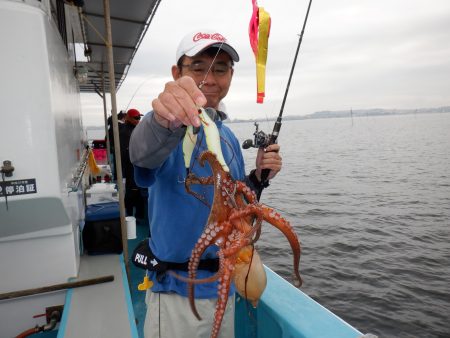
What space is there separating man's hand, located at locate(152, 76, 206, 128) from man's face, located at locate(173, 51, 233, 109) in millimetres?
842

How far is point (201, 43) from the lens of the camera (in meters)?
2.29

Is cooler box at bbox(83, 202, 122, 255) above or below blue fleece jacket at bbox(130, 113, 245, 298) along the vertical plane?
below

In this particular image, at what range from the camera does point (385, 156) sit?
3856cm

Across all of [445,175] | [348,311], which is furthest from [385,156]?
[348,311]

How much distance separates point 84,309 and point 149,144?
8.99 feet

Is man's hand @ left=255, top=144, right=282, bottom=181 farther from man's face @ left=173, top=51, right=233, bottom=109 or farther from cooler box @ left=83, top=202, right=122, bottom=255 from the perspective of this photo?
cooler box @ left=83, top=202, right=122, bottom=255

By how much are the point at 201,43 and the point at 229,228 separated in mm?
1346

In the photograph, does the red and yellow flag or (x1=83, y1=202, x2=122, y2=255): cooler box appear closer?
the red and yellow flag

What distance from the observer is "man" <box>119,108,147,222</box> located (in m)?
8.41

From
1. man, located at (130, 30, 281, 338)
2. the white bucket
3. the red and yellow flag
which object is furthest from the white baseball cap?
the white bucket

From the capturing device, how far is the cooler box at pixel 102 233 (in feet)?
17.4

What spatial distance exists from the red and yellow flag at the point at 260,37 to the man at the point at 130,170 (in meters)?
6.82

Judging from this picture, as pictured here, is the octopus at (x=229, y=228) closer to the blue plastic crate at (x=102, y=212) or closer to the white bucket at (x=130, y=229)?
the white bucket at (x=130, y=229)

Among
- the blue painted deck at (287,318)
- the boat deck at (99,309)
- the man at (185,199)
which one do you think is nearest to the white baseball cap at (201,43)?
the man at (185,199)
